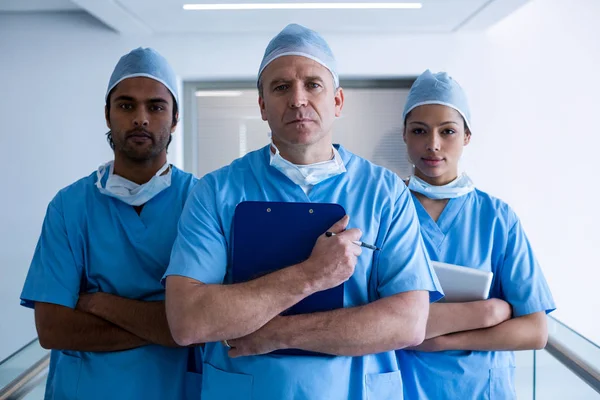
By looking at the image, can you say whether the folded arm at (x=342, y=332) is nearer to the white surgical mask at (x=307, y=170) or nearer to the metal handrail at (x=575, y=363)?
the white surgical mask at (x=307, y=170)

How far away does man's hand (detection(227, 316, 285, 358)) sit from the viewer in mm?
1127

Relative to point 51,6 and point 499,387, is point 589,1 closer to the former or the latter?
point 499,387

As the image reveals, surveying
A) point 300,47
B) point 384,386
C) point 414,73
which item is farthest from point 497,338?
point 414,73

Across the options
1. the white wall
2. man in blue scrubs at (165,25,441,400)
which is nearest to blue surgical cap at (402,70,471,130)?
man in blue scrubs at (165,25,441,400)

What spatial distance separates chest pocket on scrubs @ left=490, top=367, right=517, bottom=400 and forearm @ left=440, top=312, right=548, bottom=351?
0.36 feet

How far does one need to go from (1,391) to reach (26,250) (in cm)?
232

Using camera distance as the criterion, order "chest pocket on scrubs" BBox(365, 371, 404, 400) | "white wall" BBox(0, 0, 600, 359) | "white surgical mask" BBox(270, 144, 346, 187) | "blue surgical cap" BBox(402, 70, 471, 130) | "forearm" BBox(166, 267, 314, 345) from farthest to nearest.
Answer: "white wall" BBox(0, 0, 600, 359) → "blue surgical cap" BBox(402, 70, 471, 130) → "white surgical mask" BBox(270, 144, 346, 187) → "chest pocket on scrubs" BBox(365, 371, 404, 400) → "forearm" BBox(166, 267, 314, 345)

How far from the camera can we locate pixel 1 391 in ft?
5.14

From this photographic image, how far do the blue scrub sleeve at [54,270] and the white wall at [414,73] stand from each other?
220 centimetres

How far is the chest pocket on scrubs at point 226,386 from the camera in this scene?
1.17 m

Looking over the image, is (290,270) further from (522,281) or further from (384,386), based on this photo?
(522,281)

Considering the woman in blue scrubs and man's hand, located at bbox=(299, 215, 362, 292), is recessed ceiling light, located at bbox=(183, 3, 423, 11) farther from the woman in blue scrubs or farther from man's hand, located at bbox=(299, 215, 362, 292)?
man's hand, located at bbox=(299, 215, 362, 292)

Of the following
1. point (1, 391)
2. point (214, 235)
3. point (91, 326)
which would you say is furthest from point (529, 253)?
point (1, 391)

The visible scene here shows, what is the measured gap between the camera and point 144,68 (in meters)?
1.65
